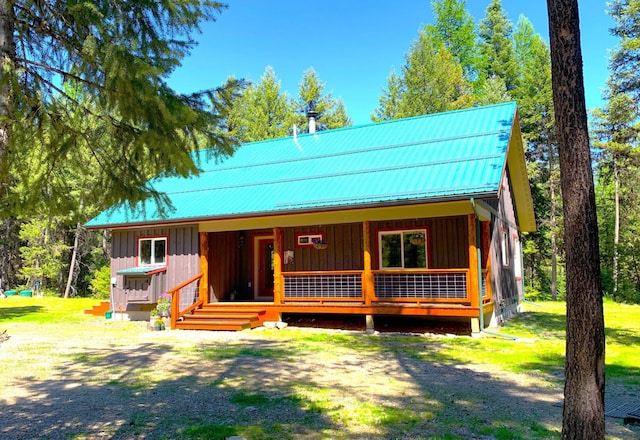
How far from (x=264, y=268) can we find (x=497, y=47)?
27.2m

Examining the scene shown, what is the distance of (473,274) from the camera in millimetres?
10766

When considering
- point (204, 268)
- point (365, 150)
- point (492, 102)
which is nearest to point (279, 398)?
point (204, 268)

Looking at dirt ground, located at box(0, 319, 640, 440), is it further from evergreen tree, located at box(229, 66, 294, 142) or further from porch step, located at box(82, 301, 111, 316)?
evergreen tree, located at box(229, 66, 294, 142)

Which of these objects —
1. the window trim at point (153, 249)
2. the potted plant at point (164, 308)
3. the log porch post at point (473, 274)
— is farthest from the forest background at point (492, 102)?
the log porch post at point (473, 274)

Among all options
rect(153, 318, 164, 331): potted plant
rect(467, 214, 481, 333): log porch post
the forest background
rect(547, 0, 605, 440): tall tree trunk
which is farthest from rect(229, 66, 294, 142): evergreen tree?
rect(547, 0, 605, 440): tall tree trunk

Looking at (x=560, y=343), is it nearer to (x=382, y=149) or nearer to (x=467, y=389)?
(x=467, y=389)

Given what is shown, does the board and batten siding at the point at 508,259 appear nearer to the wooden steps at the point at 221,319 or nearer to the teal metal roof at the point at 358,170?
the teal metal roof at the point at 358,170

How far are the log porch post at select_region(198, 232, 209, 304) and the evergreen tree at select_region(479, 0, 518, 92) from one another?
26363mm

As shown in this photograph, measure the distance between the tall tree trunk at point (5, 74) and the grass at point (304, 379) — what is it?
274 centimetres

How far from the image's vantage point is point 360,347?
9820 millimetres

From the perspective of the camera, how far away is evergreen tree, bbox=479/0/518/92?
33156 millimetres

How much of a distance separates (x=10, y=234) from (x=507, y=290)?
32.6 meters

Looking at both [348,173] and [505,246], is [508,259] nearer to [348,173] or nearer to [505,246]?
[505,246]

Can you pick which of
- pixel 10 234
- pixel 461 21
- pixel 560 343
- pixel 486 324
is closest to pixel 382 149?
pixel 486 324
